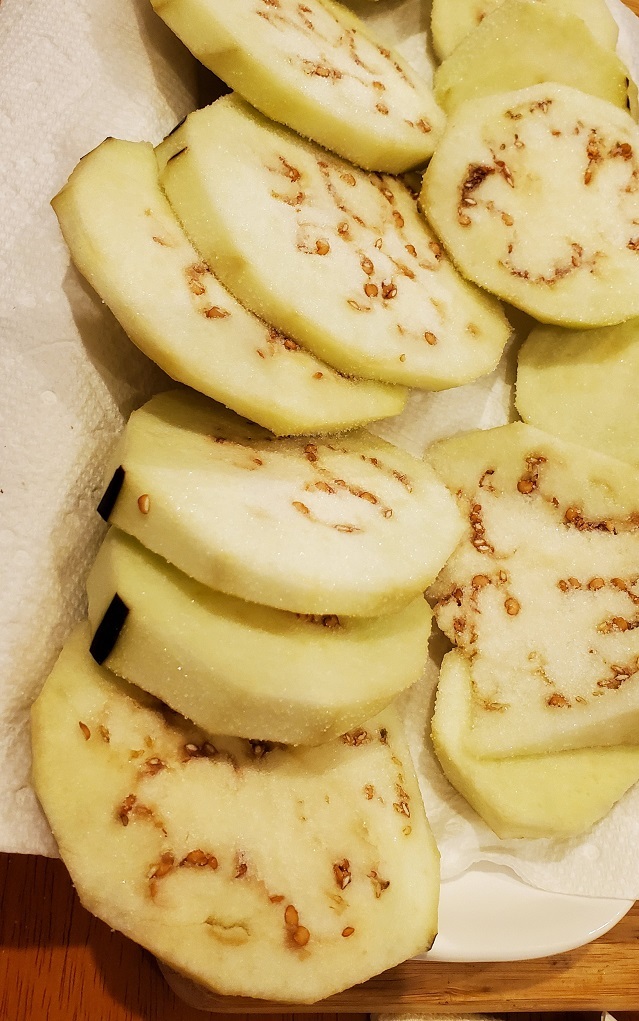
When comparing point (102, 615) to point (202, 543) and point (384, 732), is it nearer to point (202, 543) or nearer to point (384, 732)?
point (202, 543)

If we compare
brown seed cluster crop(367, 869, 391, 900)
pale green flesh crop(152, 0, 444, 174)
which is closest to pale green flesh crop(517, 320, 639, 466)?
pale green flesh crop(152, 0, 444, 174)

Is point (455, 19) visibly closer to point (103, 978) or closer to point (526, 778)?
point (526, 778)

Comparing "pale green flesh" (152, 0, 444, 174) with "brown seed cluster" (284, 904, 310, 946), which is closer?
"brown seed cluster" (284, 904, 310, 946)

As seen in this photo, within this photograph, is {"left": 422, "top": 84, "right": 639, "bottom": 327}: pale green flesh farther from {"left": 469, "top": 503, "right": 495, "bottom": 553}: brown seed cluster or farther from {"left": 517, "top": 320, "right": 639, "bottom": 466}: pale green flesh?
{"left": 469, "top": 503, "right": 495, "bottom": 553}: brown seed cluster

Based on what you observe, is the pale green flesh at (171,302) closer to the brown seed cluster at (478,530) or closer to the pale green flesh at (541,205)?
the brown seed cluster at (478,530)

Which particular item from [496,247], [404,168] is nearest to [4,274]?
[404,168]

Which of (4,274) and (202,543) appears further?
(4,274)
